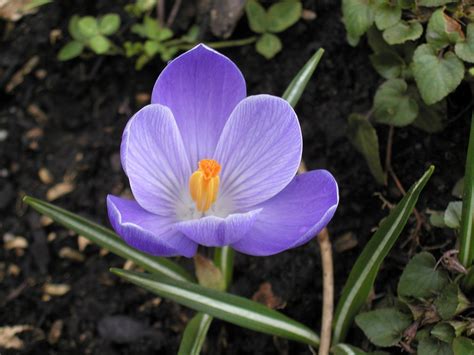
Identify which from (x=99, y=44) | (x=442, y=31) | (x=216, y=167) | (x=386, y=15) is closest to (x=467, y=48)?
(x=442, y=31)

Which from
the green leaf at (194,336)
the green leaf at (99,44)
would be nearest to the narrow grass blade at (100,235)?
the green leaf at (194,336)

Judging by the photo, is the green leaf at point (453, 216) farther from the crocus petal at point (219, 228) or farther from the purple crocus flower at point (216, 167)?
the crocus petal at point (219, 228)

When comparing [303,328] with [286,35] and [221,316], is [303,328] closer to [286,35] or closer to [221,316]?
[221,316]

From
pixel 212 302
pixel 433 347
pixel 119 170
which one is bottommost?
pixel 119 170

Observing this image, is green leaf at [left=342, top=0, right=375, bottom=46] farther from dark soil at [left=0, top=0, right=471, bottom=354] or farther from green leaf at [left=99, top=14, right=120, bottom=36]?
green leaf at [left=99, top=14, right=120, bottom=36]

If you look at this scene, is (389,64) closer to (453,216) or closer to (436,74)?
(436,74)
